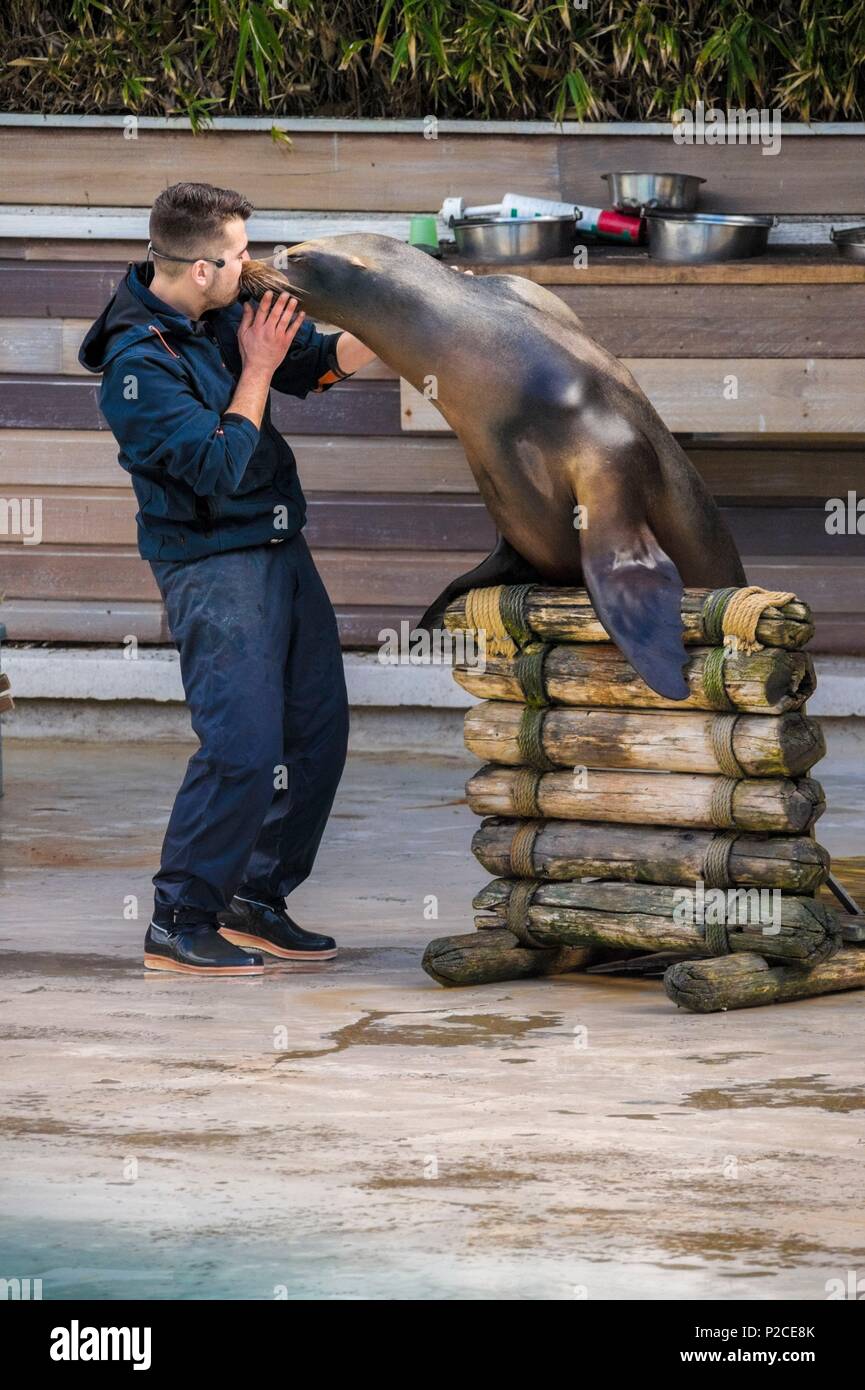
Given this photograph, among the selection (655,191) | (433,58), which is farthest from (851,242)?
(433,58)

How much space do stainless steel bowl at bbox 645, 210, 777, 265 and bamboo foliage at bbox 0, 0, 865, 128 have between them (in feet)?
2.45

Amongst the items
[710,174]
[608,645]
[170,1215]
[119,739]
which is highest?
[710,174]

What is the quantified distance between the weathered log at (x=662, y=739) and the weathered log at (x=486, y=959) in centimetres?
41

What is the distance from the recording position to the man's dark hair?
4750 millimetres

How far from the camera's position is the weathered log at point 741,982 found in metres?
4.39

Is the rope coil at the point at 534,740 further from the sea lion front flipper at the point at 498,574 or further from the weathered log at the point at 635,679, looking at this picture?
the sea lion front flipper at the point at 498,574

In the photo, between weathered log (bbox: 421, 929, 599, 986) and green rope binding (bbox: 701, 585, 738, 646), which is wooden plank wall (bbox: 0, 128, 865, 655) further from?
weathered log (bbox: 421, 929, 599, 986)

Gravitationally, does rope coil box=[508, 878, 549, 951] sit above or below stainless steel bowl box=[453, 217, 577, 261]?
below

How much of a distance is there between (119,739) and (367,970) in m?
3.76

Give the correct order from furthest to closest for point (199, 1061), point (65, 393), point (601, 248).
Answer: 1. point (65, 393)
2. point (601, 248)
3. point (199, 1061)

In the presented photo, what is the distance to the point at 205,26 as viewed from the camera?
8180 millimetres

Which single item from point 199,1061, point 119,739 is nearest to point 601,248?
point 119,739

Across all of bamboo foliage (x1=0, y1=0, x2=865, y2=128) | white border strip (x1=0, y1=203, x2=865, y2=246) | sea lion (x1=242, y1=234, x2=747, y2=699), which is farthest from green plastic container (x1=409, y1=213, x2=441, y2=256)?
sea lion (x1=242, y1=234, x2=747, y2=699)

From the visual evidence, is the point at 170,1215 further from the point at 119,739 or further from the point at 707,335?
the point at 119,739
